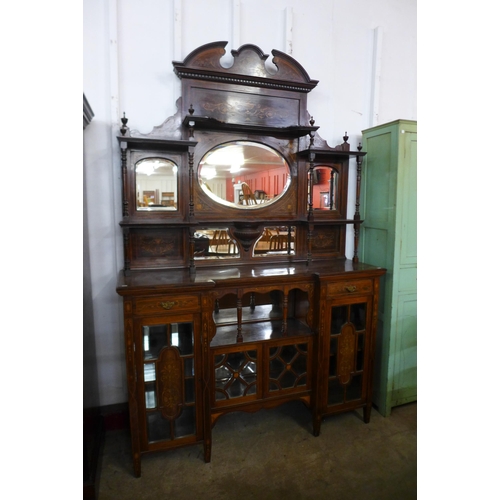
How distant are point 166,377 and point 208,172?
136 centimetres

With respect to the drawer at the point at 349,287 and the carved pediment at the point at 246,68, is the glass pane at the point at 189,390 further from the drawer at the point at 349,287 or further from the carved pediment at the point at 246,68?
the carved pediment at the point at 246,68

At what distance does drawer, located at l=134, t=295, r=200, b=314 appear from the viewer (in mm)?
1789

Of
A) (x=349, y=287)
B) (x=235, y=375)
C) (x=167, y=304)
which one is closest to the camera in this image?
(x=167, y=304)

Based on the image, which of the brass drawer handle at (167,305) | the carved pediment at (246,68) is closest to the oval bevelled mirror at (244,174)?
the carved pediment at (246,68)

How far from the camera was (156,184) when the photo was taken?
2.17 m

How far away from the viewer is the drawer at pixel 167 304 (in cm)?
179

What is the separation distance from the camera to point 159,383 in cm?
189

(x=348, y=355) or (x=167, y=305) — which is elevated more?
(x=167, y=305)

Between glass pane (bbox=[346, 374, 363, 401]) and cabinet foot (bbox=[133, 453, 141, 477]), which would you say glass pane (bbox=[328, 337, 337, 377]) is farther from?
cabinet foot (bbox=[133, 453, 141, 477])

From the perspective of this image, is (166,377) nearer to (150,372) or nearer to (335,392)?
(150,372)

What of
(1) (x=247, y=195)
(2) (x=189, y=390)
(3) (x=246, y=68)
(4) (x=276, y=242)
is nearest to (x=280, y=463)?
(2) (x=189, y=390)
